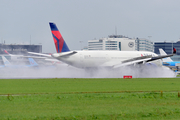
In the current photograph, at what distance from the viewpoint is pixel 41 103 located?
20.4 metres

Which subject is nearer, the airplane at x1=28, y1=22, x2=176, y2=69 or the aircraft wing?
the airplane at x1=28, y1=22, x2=176, y2=69

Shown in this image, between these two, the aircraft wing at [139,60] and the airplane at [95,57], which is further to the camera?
the aircraft wing at [139,60]

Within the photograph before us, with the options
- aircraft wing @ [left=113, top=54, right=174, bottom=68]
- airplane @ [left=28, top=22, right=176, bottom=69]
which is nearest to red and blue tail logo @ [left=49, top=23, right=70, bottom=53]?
airplane @ [left=28, top=22, right=176, bottom=69]

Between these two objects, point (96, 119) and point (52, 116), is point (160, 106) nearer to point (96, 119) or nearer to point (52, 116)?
point (96, 119)

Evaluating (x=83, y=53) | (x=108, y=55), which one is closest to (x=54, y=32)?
(x=83, y=53)

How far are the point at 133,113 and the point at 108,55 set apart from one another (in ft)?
147

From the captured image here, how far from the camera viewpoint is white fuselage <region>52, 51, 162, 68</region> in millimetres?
57125

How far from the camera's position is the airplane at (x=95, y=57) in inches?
2223

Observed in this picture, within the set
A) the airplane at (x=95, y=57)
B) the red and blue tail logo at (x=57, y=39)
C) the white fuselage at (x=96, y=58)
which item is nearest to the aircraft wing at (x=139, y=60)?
the airplane at (x=95, y=57)

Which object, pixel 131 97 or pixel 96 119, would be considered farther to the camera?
pixel 131 97

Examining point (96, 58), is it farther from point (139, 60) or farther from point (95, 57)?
point (139, 60)

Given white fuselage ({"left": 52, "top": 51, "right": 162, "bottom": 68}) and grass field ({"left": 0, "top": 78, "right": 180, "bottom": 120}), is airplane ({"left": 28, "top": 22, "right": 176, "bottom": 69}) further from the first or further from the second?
grass field ({"left": 0, "top": 78, "right": 180, "bottom": 120})

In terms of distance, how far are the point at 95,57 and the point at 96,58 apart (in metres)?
0.29

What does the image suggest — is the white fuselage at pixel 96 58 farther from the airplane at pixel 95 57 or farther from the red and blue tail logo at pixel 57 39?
the red and blue tail logo at pixel 57 39
